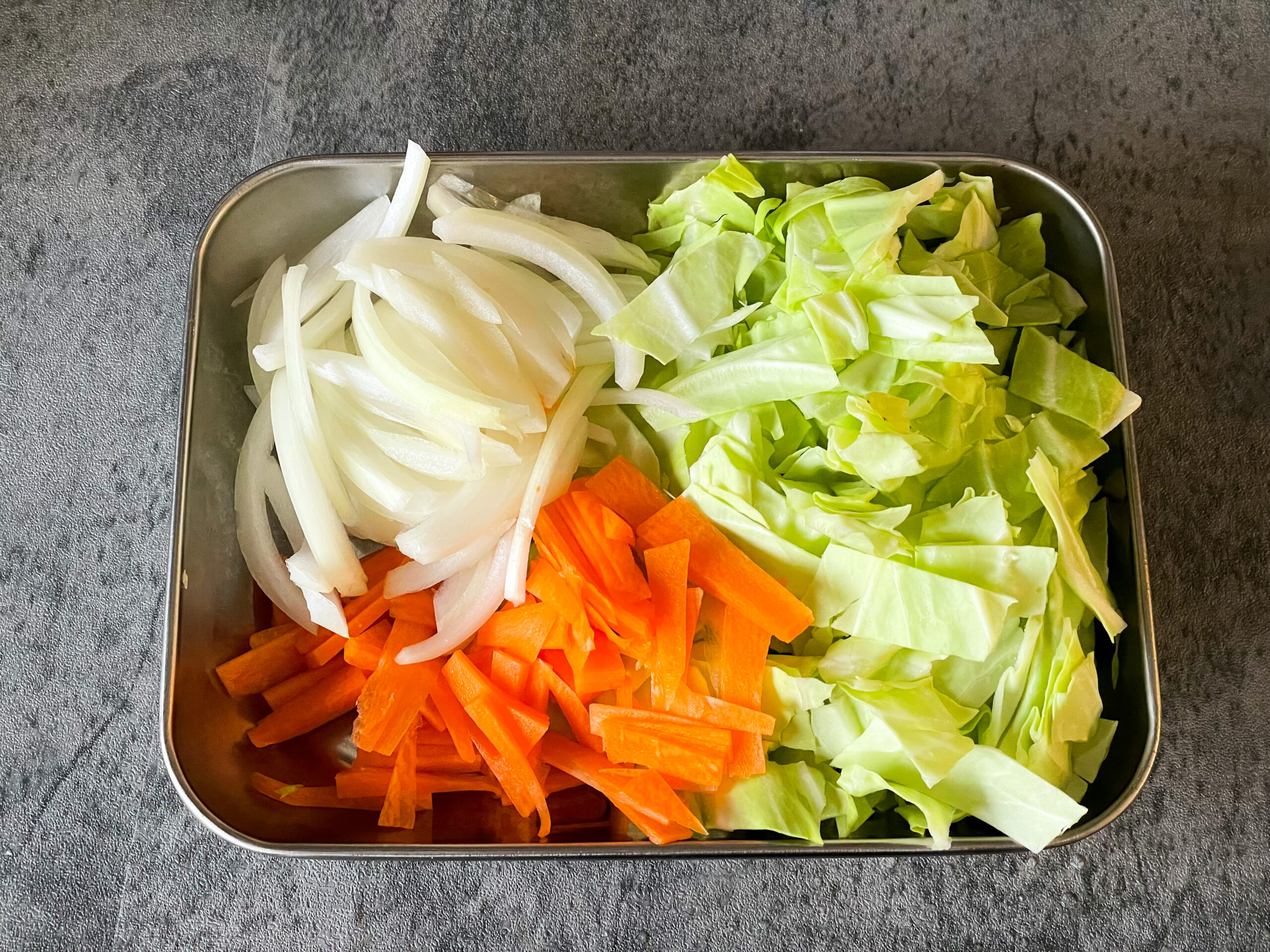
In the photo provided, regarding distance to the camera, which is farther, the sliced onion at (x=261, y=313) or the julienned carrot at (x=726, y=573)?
the sliced onion at (x=261, y=313)

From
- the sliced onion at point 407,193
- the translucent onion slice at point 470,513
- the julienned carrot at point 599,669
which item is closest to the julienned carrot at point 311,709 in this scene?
the translucent onion slice at point 470,513

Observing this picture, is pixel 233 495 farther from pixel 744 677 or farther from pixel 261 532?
pixel 744 677

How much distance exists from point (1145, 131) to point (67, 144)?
1.89m

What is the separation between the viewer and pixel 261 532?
50.2 inches

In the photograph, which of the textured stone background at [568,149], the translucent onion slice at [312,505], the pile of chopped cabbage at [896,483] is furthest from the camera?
the textured stone background at [568,149]

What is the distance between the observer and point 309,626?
4.20ft

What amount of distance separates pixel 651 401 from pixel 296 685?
65cm

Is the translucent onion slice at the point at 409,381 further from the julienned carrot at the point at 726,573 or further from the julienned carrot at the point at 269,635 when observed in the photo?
the julienned carrot at the point at 269,635

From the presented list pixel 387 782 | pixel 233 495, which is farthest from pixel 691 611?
pixel 233 495

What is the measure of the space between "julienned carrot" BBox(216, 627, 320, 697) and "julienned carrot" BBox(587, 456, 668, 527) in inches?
18.2

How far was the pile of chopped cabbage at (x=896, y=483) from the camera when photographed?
112 centimetres

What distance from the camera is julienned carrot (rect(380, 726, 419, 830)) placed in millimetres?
1185

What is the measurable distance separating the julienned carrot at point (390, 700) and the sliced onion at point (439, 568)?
0.08m

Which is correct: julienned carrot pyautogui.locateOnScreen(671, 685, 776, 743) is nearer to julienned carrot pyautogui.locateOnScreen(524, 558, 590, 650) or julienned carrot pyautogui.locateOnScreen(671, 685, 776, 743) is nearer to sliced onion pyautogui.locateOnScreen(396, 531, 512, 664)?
julienned carrot pyautogui.locateOnScreen(524, 558, 590, 650)
